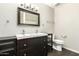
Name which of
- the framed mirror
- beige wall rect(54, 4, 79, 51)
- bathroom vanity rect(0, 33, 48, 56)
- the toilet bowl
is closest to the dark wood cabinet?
bathroom vanity rect(0, 33, 48, 56)

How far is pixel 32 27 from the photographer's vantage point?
2.47 m

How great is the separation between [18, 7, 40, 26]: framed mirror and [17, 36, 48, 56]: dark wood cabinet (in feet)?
1.81

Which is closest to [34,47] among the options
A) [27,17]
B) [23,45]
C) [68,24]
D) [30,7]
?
[23,45]

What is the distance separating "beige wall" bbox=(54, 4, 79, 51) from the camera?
2830 millimetres

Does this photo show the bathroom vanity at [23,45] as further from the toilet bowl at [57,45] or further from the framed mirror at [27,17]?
the toilet bowl at [57,45]

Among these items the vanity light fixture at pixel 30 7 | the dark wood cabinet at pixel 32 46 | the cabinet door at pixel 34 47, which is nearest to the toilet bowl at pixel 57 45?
the dark wood cabinet at pixel 32 46

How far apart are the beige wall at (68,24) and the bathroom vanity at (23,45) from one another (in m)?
1.24

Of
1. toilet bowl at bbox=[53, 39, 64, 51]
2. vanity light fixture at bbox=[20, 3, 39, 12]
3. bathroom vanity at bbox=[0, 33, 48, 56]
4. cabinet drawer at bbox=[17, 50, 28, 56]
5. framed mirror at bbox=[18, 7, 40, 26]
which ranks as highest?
vanity light fixture at bbox=[20, 3, 39, 12]

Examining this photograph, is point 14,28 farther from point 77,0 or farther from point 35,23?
point 77,0

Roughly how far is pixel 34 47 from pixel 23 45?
13.0 inches

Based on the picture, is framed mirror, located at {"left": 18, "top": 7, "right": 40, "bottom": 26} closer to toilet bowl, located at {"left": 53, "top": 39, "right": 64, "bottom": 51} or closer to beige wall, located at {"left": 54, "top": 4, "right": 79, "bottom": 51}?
toilet bowl, located at {"left": 53, "top": 39, "right": 64, "bottom": 51}

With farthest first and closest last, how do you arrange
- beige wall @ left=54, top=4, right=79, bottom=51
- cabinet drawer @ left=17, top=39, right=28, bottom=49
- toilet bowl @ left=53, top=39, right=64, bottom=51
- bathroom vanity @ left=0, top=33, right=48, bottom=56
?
toilet bowl @ left=53, top=39, right=64, bottom=51 < beige wall @ left=54, top=4, right=79, bottom=51 < cabinet drawer @ left=17, top=39, right=28, bottom=49 < bathroom vanity @ left=0, top=33, right=48, bottom=56

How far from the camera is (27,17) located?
7.45 ft

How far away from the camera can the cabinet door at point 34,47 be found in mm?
1811
